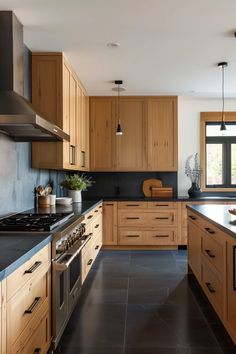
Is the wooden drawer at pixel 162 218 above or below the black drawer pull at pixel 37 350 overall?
above

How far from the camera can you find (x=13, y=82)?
2.76m

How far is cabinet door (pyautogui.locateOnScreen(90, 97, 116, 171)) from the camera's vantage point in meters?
5.70

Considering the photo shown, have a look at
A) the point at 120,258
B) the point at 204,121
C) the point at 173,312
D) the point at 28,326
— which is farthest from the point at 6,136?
the point at 204,121

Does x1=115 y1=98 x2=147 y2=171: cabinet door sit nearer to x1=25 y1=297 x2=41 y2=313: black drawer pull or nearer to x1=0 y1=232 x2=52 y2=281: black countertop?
x1=0 y1=232 x2=52 y2=281: black countertop

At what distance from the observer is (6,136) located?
9.70 feet

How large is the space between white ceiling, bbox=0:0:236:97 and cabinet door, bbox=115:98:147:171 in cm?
95

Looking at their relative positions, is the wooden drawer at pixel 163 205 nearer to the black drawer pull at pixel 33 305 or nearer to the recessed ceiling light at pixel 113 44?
the recessed ceiling light at pixel 113 44

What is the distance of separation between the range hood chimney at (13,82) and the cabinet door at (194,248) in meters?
1.73

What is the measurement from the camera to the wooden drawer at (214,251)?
8.21 feet

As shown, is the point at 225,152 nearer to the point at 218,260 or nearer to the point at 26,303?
the point at 218,260

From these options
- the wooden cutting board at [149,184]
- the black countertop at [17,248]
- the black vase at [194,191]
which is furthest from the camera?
the wooden cutting board at [149,184]

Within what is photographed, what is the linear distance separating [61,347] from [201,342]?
1000 millimetres

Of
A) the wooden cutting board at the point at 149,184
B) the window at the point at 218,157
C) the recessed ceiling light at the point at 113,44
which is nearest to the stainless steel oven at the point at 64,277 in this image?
the recessed ceiling light at the point at 113,44

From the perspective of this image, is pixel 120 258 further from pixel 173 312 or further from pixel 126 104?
pixel 126 104
